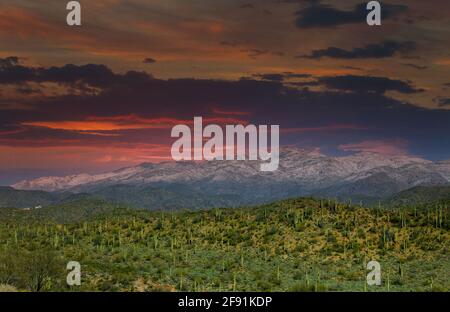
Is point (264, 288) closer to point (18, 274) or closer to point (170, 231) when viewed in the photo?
point (18, 274)

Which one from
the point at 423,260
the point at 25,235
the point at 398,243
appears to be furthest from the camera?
the point at 25,235

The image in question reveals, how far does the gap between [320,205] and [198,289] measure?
186 feet

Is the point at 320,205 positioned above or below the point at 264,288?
above

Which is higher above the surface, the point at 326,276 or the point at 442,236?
the point at 442,236

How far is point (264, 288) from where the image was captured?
52.5 m

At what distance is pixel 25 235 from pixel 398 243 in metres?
65.7

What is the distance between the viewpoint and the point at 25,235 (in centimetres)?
9131

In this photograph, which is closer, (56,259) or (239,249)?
(56,259)

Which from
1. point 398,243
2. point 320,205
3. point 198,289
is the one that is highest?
point 320,205
